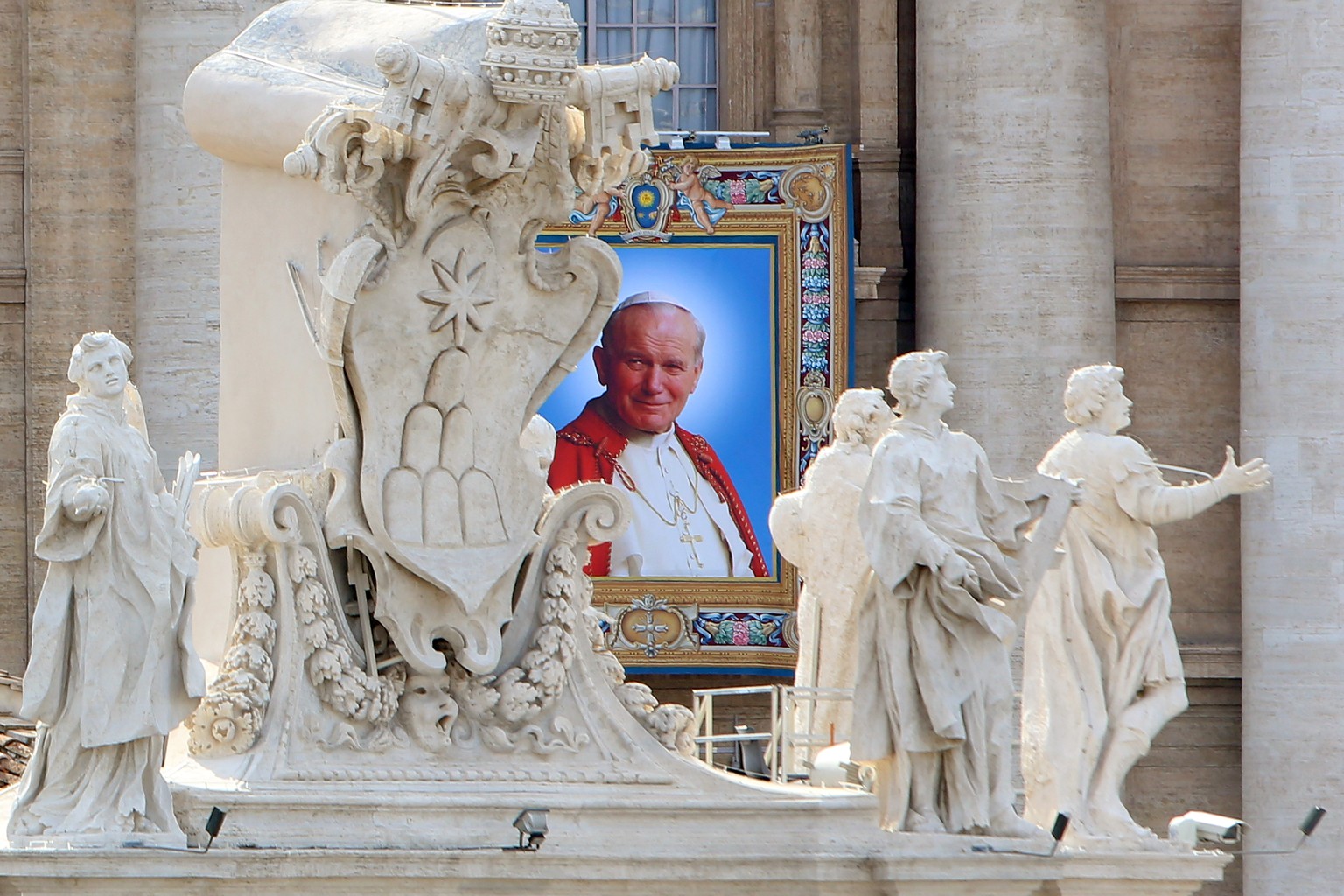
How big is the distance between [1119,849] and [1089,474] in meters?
1.57

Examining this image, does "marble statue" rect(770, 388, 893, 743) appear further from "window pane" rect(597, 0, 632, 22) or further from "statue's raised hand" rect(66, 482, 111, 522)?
"window pane" rect(597, 0, 632, 22)

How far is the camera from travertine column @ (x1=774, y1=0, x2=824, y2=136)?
2567 cm

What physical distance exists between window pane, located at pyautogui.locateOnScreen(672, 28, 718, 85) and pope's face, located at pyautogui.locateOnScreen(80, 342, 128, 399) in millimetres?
14297

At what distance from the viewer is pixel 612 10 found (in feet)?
85.7

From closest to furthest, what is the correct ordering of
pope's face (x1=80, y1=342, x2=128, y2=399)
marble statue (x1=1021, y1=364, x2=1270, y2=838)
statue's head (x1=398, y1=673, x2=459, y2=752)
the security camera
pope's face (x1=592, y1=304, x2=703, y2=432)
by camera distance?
pope's face (x1=80, y1=342, x2=128, y2=399), statue's head (x1=398, y1=673, x2=459, y2=752), the security camera, marble statue (x1=1021, y1=364, x2=1270, y2=838), pope's face (x1=592, y1=304, x2=703, y2=432)

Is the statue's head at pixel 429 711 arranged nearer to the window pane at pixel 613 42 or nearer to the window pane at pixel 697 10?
the window pane at pixel 613 42

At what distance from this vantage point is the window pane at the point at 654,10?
Result: 86.0 feet

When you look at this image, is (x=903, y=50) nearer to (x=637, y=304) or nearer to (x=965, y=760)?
(x=637, y=304)

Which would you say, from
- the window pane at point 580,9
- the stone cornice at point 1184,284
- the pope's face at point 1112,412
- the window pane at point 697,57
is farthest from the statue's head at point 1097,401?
the window pane at point 580,9

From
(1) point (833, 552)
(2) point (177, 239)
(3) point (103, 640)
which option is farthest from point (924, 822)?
(2) point (177, 239)

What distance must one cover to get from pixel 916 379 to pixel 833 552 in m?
1.88

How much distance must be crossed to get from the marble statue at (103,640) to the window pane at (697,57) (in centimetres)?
1436

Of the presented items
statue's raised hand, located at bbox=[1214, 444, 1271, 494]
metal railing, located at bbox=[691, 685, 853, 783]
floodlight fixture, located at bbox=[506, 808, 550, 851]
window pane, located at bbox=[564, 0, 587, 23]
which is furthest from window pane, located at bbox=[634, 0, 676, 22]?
floodlight fixture, located at bbox=[506, 808, 550, 851]

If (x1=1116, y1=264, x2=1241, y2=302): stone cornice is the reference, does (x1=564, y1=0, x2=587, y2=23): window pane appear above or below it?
above
